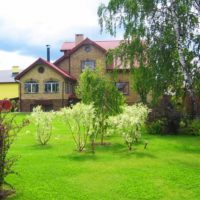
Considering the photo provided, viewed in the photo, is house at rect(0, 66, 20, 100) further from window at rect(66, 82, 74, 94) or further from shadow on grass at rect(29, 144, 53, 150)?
shadow on grass at rect(29, 144, 53, 150)

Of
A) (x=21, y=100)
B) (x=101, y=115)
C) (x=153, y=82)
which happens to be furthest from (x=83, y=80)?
(x=21, y=100)

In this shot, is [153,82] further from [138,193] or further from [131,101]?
[131,101]

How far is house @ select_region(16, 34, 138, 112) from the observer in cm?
4575

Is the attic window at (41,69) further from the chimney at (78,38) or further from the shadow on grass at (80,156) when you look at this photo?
the shadow on grass at (80,156)

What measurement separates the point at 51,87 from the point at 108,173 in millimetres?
35834

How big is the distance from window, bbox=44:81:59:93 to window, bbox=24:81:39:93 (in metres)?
1.08

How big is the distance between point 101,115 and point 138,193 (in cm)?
929

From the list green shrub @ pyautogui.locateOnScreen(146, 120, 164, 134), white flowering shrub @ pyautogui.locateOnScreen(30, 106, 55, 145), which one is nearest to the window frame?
green shrub @ pyautogui.locateOnScreen(146, 120, 164, 134)

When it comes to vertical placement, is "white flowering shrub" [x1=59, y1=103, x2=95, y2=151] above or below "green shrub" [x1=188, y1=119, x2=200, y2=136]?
above

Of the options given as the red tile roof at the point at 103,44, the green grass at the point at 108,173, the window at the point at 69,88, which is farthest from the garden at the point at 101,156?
the red tile roof at the point at 103,44

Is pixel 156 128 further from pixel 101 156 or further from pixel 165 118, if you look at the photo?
pixel 101 156

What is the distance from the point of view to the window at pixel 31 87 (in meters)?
→ 46.6

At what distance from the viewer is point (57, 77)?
4566 cm

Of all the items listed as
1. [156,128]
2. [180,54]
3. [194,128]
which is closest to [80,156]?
[180,54]
